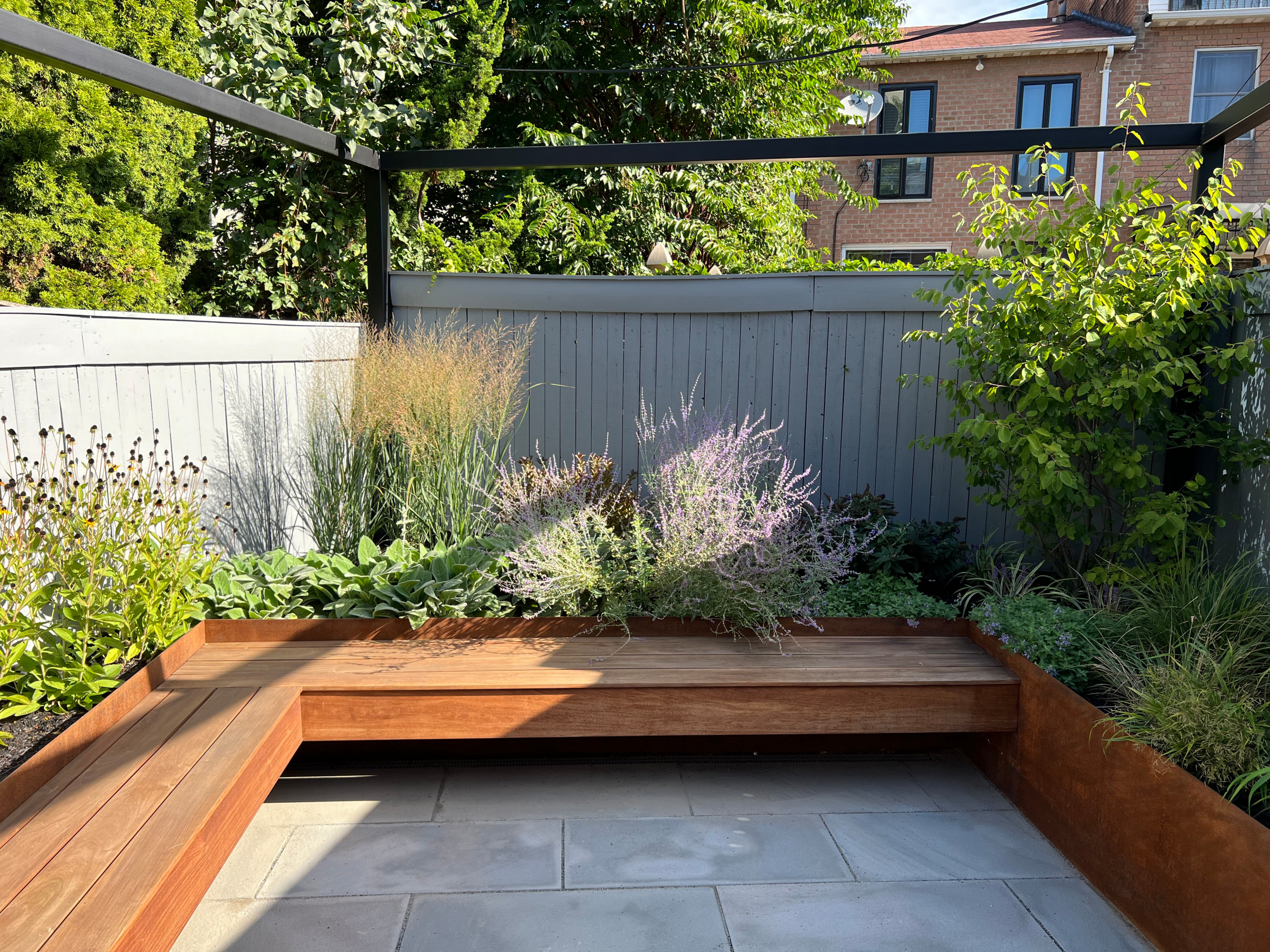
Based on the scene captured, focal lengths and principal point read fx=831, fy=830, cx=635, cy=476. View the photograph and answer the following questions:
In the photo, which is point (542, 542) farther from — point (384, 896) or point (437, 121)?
point (437, 121)

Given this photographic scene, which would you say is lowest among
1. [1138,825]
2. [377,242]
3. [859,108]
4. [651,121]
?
[1138,825]

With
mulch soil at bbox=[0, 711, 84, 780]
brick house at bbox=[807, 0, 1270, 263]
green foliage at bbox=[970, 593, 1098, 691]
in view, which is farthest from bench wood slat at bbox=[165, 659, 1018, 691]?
brick house at bbox=[807, 0, 1270, 263]

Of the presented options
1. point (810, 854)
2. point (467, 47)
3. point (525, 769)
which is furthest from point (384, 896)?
point (467, 47)

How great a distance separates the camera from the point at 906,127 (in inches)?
522

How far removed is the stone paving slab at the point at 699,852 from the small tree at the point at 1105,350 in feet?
4.82

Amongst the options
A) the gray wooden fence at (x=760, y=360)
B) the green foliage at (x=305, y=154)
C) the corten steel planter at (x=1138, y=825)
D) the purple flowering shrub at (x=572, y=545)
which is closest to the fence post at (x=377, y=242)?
the gray wooden fence at (x=760, y=360)

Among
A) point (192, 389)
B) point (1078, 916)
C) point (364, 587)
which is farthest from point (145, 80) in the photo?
point (1078, 916)

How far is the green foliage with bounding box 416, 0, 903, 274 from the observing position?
A: 23.1 feet

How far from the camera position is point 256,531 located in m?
3.42

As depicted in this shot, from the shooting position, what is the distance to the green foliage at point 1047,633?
8.20 ft

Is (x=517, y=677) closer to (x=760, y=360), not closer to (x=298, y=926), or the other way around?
(x=298, y=926)

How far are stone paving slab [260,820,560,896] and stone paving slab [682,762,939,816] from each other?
0.54 meters

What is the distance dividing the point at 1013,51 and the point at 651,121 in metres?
7.67

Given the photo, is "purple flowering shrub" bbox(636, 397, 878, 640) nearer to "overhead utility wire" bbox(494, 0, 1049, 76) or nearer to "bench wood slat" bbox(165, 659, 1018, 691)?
"bench wood slat" bbox(165, 659, 1018, 691)
